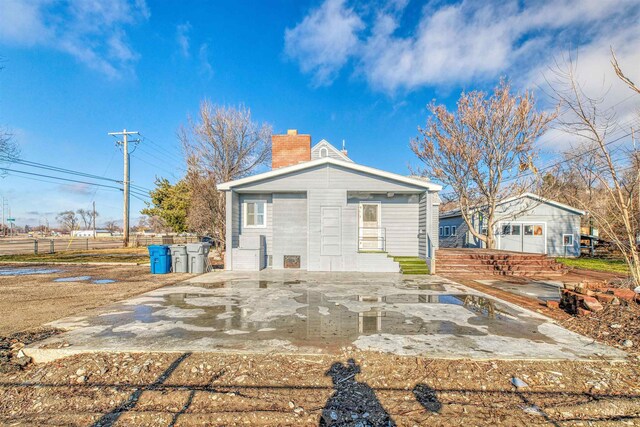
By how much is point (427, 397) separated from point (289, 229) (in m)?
9.09

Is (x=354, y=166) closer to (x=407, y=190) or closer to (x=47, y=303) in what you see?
(x=407, y=190)

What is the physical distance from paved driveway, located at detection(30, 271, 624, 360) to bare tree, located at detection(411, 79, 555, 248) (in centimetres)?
1016

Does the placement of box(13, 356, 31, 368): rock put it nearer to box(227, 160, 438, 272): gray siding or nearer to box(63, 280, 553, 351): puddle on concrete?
box(63, 280, 553, 351): puddle on concrete

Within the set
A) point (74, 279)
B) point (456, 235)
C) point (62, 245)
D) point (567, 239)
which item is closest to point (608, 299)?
point (74, 279)

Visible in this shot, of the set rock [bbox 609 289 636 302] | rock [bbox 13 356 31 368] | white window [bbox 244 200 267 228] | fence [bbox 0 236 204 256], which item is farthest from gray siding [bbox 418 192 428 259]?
fence [bbox 0 236 204 256]

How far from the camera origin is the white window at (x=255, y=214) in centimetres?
1214

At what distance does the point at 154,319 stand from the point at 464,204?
16375mm

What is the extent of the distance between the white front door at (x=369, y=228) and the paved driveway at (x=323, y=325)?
462cm

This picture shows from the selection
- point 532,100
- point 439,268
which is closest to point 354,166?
point 439,268

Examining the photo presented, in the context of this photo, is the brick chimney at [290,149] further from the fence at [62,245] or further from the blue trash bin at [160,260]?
the fence at [62,245]

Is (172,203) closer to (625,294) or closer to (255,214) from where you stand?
(255,214)

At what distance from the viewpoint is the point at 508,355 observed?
11.8ft

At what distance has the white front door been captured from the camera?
12250 millimetres

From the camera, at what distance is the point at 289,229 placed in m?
11.5
